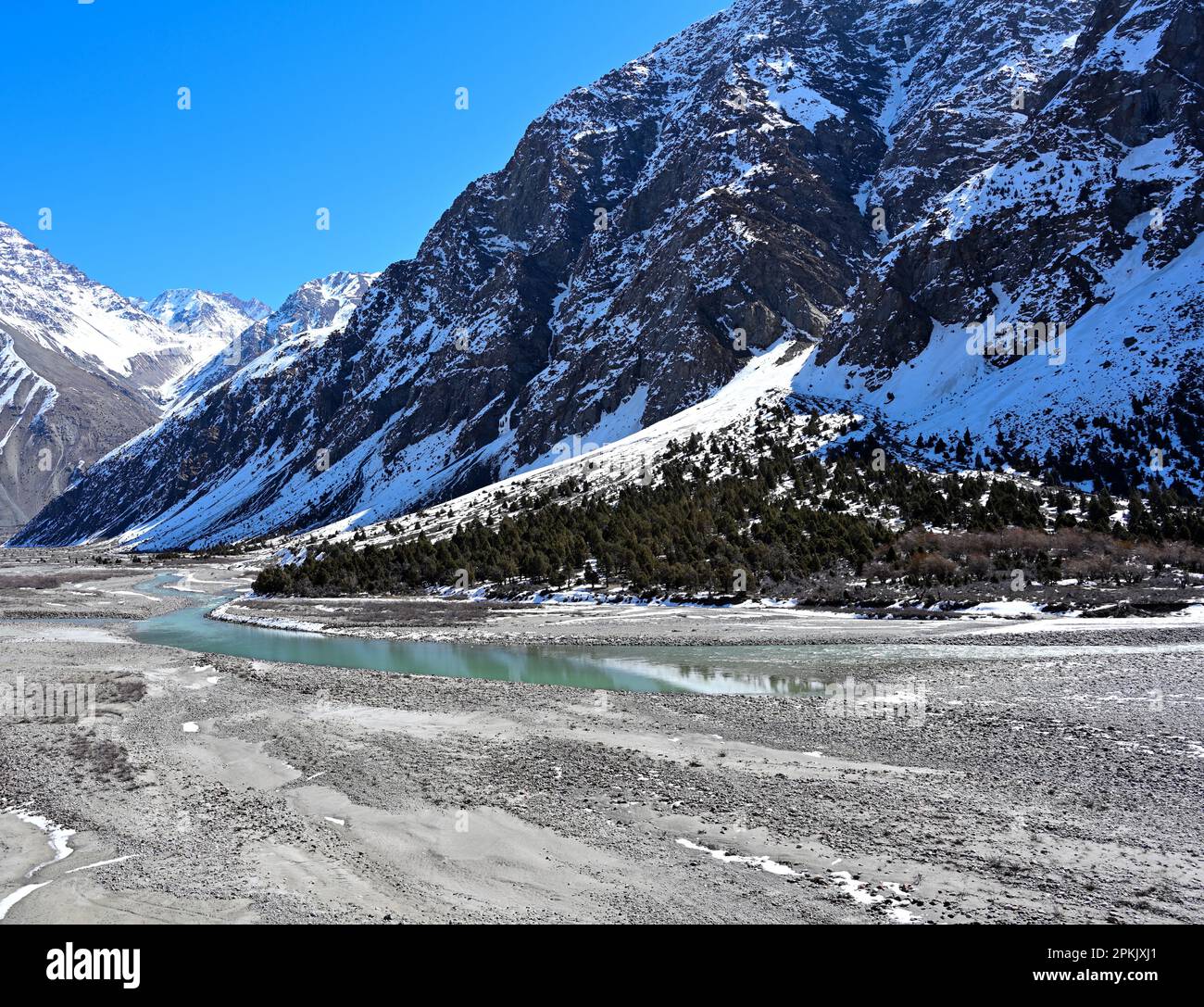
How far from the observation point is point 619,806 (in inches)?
530

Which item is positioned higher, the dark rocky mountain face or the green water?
the dark rocky mountain face

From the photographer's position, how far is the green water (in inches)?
988

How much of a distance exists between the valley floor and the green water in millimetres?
2516

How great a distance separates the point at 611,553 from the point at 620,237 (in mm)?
136212

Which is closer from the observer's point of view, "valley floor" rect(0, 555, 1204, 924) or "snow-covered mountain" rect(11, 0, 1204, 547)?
"valley floor" rect(0, 555, 1204, 924)

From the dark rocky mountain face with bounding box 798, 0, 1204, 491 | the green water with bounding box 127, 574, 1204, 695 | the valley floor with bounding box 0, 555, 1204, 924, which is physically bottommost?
the green water with bounding box 127, 574, 1204, 695

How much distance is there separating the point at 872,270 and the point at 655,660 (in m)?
88.2

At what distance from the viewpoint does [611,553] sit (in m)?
54.9

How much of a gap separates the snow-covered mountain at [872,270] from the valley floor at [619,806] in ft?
177
